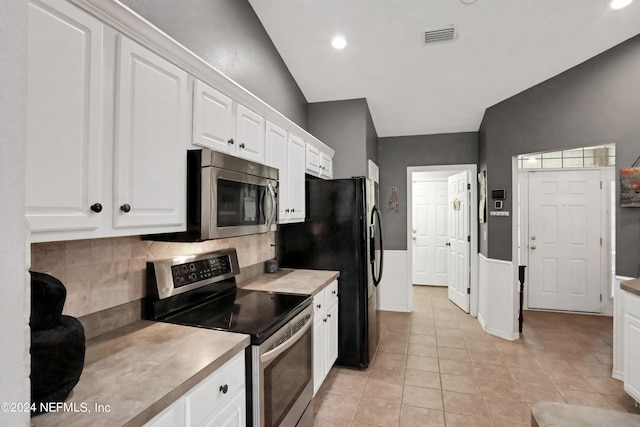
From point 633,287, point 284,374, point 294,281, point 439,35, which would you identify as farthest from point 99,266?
point 633,287

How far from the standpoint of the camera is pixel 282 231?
3.15 meters

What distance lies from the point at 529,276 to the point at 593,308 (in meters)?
0.87

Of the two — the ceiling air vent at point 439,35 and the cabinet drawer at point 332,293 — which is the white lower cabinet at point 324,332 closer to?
the cabinet drawer at point 332,293

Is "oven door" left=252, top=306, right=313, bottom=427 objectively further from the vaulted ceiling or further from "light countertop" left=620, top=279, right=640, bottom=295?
the vaulted ceiling

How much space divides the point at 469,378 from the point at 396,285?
6.51ft

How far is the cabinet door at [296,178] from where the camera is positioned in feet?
8.70

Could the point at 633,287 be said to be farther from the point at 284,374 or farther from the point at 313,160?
the point at 313,160

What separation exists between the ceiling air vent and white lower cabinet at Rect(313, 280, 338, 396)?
89.1 inches

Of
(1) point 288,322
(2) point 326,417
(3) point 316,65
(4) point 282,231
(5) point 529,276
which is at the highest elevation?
(3) point 316,65

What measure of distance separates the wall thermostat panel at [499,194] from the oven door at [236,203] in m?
2.90

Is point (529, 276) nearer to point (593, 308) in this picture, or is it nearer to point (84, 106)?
point (593, 308)

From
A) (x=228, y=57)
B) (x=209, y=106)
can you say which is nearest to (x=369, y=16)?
(x=228, y=57)

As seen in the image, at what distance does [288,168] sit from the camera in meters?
2.61

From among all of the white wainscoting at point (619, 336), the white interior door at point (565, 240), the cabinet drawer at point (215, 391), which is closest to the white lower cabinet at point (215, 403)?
the cabinet drawer at point (215, 391)
